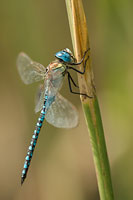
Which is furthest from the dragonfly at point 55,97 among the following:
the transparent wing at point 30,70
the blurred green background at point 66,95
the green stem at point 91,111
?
the green stem at point 91,111

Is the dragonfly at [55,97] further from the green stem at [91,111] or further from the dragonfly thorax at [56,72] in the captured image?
the green stem at [91,111]

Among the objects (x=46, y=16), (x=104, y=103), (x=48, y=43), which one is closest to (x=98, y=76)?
(x=104, y=103)

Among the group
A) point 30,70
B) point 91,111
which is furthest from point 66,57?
point 91,111

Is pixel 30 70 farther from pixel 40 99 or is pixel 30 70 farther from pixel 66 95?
pixel 66 95

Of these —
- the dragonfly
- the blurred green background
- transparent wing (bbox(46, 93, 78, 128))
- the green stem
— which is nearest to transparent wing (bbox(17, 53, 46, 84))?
the dragonfly

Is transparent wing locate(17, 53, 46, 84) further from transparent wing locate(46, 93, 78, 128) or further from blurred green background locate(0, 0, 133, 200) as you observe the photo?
blurred green background locate(0, 0, 133, 200)

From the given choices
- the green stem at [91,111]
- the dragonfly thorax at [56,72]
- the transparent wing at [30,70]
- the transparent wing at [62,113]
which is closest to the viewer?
the green stem at [91,111]
